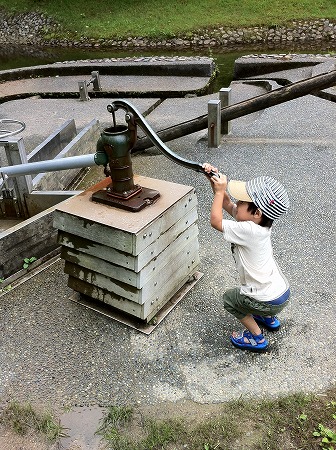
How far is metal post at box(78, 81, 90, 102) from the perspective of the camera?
29.0 feet

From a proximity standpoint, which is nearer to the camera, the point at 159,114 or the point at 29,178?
the point at 29,178

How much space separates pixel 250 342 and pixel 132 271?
0.89m

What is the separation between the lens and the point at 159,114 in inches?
313

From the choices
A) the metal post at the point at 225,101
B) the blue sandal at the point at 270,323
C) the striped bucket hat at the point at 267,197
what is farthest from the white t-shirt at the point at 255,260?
the metal post at the point at 225,101

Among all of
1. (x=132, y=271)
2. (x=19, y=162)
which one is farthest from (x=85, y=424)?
(x=19, y=162)

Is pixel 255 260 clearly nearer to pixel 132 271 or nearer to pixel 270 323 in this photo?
pixel 270 323

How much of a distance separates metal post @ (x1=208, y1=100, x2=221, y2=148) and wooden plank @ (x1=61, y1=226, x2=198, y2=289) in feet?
9.43

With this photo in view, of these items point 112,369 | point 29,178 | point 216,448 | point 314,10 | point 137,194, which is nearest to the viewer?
point 216,448

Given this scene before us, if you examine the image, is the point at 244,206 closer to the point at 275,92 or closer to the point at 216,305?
the point at 216,305

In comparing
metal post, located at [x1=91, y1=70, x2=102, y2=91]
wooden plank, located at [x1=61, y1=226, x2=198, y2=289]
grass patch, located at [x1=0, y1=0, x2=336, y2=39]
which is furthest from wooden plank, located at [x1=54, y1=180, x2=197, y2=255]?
grass patch, located at [x1=0, y1=0, x2=336, y2=39]

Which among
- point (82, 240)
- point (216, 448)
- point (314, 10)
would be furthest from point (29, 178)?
point (314, 10)

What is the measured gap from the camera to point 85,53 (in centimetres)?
1908

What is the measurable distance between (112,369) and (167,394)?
0.40 meters

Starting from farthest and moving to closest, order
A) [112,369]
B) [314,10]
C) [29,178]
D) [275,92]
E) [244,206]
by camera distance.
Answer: [314,10] < [275,92] < [29,178] < [112,369] < [244,206]
